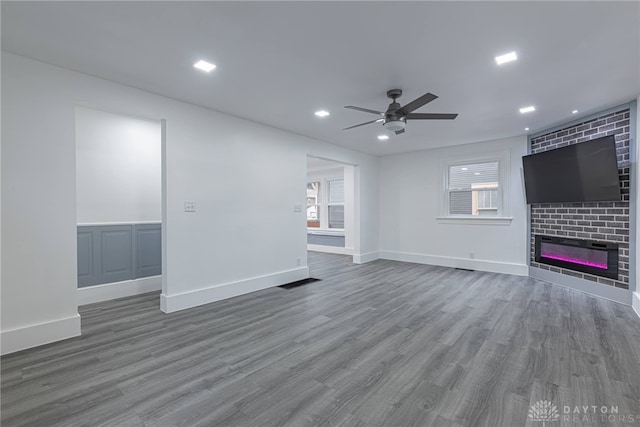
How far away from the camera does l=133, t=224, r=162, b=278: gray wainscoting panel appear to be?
14.6ft

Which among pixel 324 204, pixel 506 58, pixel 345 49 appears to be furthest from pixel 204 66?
pixel 324 204

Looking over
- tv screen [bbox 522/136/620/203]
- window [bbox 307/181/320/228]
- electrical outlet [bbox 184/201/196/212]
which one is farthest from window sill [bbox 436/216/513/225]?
electrical outlet [bbox 184/201/196/212]

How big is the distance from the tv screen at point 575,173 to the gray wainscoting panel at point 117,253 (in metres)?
6.42

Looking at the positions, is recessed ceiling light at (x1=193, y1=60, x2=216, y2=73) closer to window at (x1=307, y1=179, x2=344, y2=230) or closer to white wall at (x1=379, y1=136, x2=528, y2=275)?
white wall at (x1=379, y1=136, x2=528, y2=275)

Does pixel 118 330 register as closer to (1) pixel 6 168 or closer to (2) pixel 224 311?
(2) pixel 224 311

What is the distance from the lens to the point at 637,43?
7.76 ft

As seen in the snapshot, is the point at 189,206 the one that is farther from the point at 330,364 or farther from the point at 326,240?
the point at 326,240

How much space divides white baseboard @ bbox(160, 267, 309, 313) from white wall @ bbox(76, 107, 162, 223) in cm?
167

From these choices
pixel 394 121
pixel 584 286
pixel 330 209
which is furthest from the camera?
pixel 330 209

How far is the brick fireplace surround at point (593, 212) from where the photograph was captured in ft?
12.5

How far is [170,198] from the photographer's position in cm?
359

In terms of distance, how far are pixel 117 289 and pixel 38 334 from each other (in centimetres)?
153

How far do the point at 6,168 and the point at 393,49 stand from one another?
3.53m

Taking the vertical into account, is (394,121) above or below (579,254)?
above
